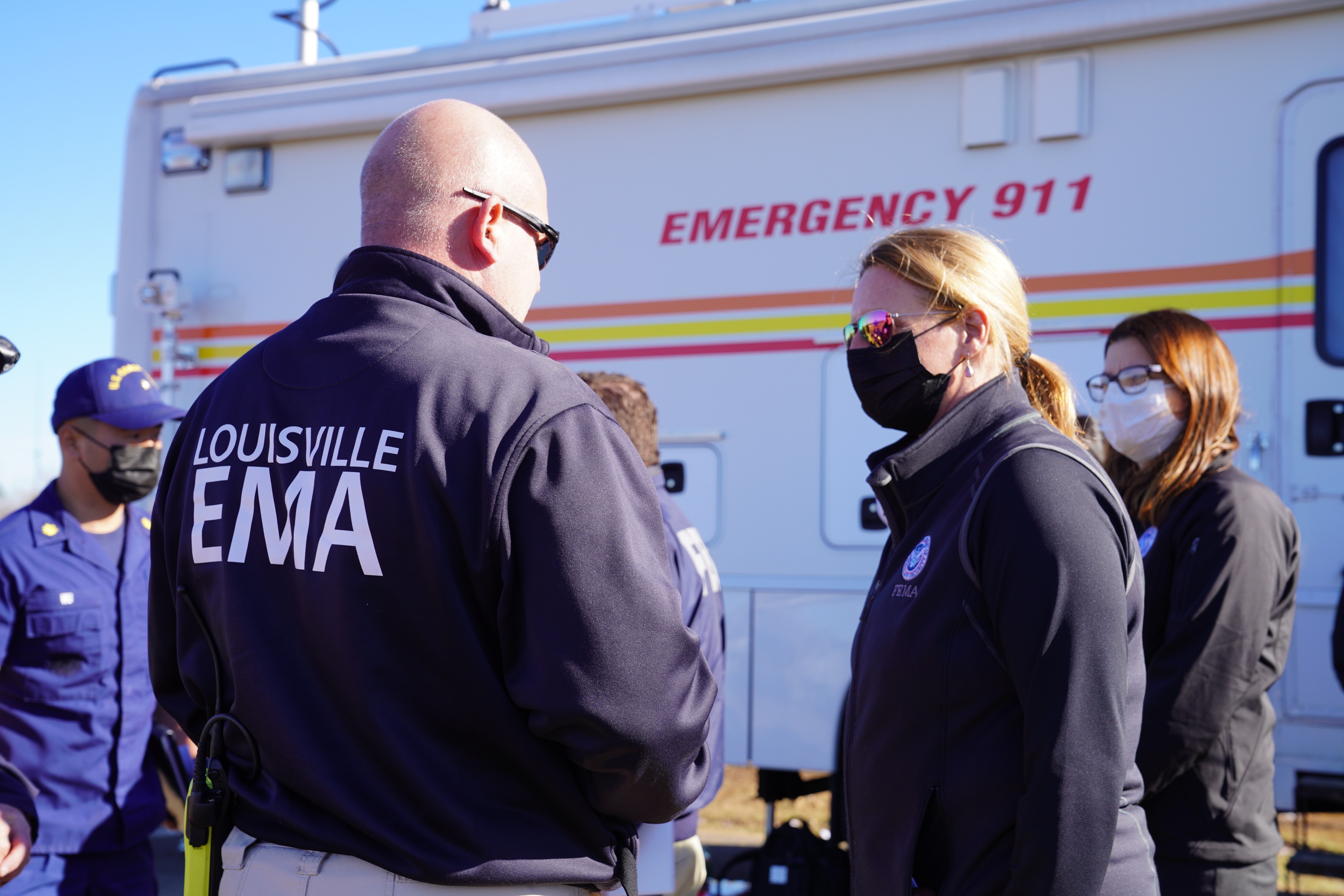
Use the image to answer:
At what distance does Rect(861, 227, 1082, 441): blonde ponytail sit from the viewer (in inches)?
78.2

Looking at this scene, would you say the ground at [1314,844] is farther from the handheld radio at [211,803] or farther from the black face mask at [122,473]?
the black face mask at [122,473]

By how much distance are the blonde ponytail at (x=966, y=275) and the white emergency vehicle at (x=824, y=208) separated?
172cm

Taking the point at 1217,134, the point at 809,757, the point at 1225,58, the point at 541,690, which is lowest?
the point at 809,757

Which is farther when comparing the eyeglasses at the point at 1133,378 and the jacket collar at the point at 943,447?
the eyeglasses at the point at 1133,378

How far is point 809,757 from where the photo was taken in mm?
4070

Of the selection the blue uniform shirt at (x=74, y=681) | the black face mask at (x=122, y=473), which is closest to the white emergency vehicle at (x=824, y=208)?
the black face mask at (x=122, y=473)

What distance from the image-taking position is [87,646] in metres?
2.98

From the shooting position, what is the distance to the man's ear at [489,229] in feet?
5.55

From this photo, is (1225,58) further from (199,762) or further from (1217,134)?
(199,762)

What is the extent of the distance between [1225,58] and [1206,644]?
226 centimetres

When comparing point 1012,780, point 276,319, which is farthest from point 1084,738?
point 276,319

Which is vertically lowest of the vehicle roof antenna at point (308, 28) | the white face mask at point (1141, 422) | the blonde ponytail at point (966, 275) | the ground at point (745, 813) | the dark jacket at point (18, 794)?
the ground at point (745, 813)

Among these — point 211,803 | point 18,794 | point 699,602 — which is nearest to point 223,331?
point 699,602

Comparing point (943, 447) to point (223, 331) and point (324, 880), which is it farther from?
point (223, 331)
